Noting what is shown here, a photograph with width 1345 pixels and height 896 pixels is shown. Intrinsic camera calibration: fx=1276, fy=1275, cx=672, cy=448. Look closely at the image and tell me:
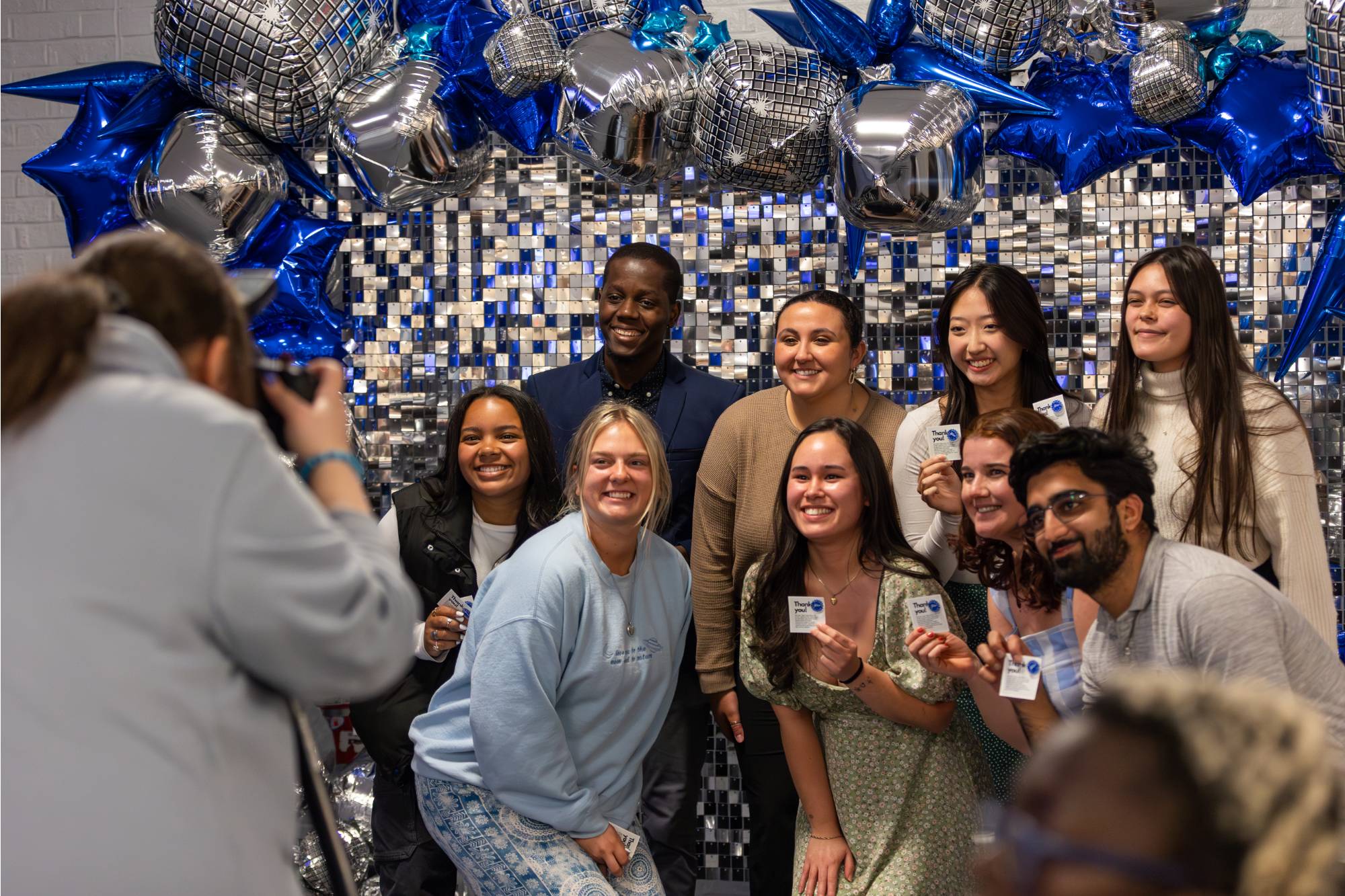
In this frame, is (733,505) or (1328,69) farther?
(733,505)

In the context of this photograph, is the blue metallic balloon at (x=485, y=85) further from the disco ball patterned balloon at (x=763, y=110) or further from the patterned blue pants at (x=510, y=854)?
the patterned blue pants at (x=510, y=854)

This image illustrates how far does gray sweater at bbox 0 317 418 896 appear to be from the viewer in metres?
1.15

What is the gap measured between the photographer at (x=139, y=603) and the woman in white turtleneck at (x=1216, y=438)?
199 centimetres

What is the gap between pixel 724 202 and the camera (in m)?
3.84

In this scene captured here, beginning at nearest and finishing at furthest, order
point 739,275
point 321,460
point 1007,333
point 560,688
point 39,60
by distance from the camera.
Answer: point 321,460
point 560,688
point 1007,333
point 739,275
point 39,60

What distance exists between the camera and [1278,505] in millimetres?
2699

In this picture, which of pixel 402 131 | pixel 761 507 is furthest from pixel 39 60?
pixel 761 507

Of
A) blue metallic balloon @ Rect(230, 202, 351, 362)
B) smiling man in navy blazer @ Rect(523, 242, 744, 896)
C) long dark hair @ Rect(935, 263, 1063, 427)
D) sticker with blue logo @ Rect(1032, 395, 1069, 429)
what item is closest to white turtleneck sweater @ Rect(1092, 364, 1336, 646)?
sticker with blue logo @ Rect(1032, 395, 1069, 429)

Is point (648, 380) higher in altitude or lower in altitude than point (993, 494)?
higher

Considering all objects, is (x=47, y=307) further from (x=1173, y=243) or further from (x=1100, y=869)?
(x=1173, y=243)

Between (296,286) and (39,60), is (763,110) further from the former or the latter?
(39,60)

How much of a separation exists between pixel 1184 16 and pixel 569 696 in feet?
7.39

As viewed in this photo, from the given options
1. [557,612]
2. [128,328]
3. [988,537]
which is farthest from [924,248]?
[128,328]

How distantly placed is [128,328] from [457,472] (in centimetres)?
194
